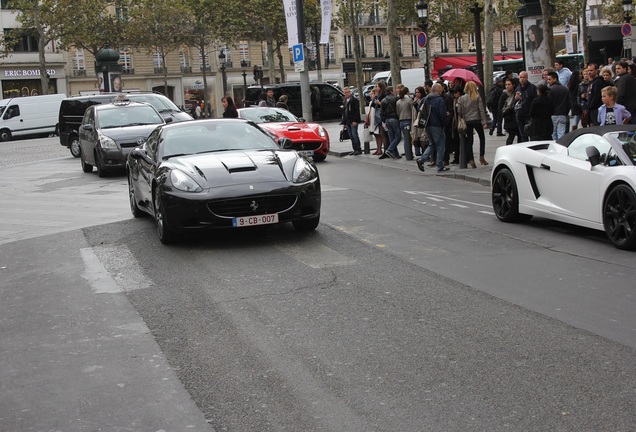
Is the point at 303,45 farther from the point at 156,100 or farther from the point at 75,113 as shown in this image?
the point at 75,113

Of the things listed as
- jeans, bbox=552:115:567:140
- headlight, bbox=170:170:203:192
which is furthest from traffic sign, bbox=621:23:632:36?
headlight, bbox=170:170:203:192

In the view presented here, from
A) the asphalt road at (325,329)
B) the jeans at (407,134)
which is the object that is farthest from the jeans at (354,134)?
the asphalt road at (325,329)

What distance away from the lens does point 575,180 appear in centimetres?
1080

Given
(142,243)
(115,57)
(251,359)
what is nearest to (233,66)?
(115,57)

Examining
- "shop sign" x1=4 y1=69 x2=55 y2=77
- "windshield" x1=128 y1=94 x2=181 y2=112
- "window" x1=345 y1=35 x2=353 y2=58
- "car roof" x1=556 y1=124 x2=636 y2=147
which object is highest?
"window" x1=345 y1=35 x2=353 y2=58

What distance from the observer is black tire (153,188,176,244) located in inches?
427

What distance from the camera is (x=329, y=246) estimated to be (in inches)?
415

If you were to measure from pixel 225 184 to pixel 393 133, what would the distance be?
1345 centimetres

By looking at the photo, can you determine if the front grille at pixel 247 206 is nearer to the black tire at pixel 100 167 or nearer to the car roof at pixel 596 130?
the car roof at pixel 596 130

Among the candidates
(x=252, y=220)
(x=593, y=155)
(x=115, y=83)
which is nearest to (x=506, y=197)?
(x=593, y=155)

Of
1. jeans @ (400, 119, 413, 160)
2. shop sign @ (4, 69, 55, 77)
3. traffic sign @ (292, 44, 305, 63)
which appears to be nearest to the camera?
jeans @ (400, 119, 413, 160)

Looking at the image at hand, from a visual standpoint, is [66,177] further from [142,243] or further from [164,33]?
[164,33]

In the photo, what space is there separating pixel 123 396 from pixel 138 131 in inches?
664

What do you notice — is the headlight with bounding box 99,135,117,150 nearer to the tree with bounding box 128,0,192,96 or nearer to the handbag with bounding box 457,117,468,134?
the handbag with bounding box 457,117,468,134
